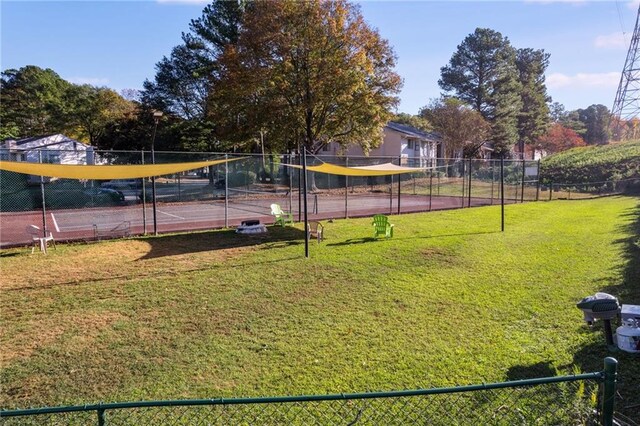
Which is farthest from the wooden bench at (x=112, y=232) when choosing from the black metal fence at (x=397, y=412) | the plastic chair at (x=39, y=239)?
the black metal fence at (x=397, y=412)

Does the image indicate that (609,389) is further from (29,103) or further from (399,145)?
(29,103)

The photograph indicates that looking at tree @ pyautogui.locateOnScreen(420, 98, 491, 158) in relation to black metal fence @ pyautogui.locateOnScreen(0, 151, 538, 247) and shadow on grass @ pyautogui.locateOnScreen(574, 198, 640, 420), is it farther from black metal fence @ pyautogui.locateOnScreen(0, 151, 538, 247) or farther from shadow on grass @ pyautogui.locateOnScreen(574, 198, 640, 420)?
shadow on grass @ pyautogui.locateOnScreen(574, 198, 640, 420)

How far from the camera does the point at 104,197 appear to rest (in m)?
18.3

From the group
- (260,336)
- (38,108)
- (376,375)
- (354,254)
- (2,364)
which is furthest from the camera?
(38,108)

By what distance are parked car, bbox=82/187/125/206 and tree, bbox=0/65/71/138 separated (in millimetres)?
29108

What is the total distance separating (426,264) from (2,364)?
7610mm

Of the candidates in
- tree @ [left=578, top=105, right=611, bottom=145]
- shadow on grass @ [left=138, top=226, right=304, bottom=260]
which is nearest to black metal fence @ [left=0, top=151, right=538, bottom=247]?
shadow on grass @ [left=138, top=226, right=304, bottom=260]

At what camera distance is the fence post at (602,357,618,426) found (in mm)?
2443

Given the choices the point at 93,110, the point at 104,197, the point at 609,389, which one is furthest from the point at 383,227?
the point at 93,110

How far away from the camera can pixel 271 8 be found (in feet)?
82.1

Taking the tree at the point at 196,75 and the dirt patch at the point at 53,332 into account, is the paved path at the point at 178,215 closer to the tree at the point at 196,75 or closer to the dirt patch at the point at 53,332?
the dirt patch at the point at 53,332

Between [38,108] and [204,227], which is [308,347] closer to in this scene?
[204,227]

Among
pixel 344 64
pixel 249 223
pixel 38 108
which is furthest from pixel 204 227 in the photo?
pixel 38 108

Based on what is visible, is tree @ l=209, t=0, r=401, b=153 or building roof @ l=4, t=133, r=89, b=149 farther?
building roof @ l=4, t=133, r=89, b=149
